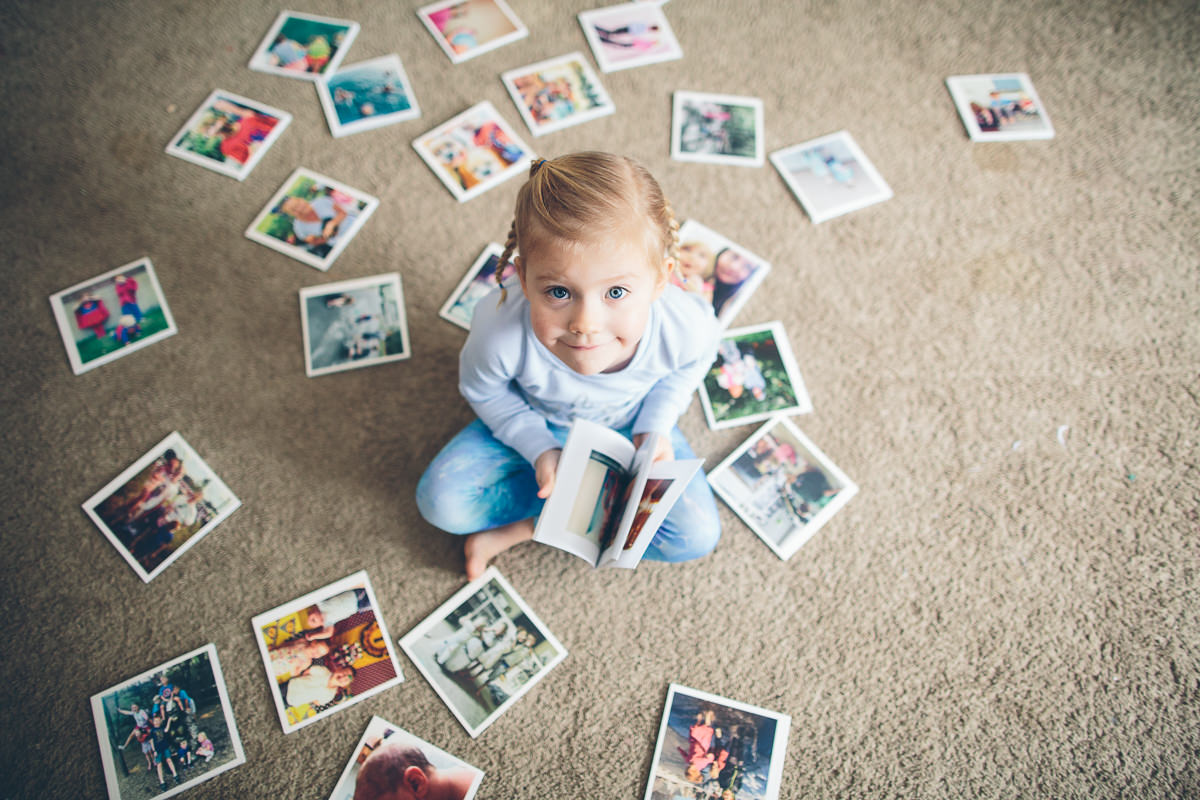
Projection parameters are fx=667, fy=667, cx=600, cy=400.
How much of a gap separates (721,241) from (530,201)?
2.45 feet

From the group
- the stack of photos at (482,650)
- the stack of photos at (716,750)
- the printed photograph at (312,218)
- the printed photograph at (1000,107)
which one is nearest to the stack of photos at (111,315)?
the printed photograph at (312,218)

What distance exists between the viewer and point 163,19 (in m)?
1.56

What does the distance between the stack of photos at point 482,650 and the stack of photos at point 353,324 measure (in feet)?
1.58

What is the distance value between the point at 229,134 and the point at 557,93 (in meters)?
0.72

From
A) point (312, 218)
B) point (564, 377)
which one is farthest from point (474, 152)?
point (564, 377)

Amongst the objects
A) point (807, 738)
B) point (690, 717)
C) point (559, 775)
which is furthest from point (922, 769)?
point (559, 775)

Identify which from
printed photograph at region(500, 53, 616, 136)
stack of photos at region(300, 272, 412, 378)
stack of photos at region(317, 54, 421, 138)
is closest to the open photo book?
stack of photos at region(300, 272, 412, 378)

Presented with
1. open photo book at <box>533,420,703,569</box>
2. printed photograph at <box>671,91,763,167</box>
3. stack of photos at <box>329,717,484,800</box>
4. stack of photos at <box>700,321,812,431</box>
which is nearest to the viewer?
open photo book at <box>533,420,703,569</box>

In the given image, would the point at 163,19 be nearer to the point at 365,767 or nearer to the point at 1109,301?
the point at 365,767

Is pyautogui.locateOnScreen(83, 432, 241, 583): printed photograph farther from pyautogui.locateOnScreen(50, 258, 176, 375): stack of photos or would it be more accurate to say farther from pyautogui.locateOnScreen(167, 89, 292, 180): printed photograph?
pyautogui.locateOnScreen(167, 89, 292, 180): printed photograph

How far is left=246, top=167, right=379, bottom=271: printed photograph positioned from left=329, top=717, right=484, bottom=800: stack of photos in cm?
88

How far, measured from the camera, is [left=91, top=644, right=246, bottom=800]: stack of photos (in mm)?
989

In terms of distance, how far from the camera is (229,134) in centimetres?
145

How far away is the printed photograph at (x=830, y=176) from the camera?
142cm
